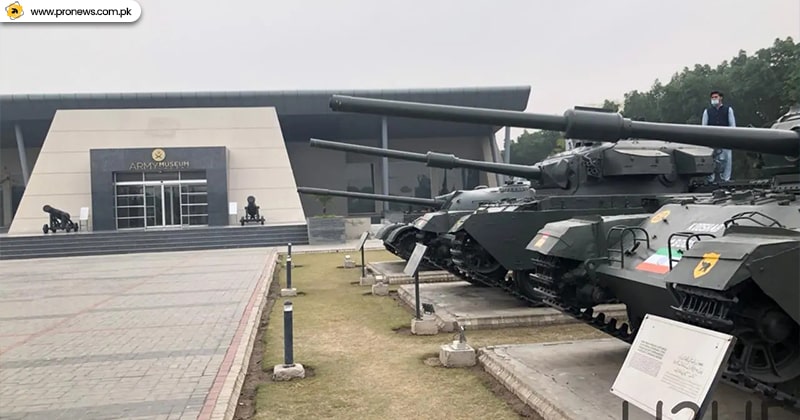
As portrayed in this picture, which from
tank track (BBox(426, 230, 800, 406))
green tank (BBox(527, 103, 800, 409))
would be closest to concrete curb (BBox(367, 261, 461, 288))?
tank track (BBox(426, 230, 800, 406))

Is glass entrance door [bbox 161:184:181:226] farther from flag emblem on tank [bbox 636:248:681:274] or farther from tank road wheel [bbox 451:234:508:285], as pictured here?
flag emblem on tank [bbox 636:248:681:274]

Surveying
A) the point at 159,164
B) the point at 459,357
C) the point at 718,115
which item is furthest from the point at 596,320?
the point at 159,164

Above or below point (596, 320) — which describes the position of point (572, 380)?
below

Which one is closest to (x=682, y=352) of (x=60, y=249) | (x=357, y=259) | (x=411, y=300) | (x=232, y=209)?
(x=411, y=300)

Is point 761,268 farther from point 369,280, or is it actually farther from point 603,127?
point 369,280

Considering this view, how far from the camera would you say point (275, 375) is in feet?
20.2

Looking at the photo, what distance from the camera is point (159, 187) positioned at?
31.6m

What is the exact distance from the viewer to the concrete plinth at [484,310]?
27.2 feet

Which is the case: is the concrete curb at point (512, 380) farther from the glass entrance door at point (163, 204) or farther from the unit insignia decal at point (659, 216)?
the glass entrance door at point (163, 204)

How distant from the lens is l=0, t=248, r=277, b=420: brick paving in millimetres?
5434

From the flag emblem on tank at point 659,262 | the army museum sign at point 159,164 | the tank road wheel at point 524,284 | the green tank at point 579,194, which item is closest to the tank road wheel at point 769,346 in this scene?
the flag emblem on tank at point 659,262

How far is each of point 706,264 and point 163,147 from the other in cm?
3124

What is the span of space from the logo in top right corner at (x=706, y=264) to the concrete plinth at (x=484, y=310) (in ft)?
14.1

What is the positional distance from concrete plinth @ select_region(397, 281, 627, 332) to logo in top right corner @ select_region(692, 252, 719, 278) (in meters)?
4.29
